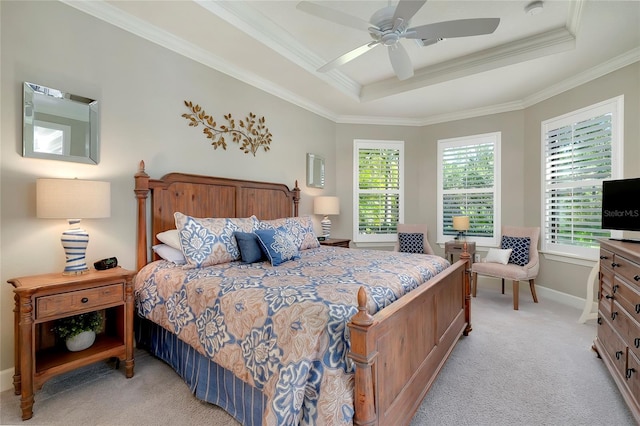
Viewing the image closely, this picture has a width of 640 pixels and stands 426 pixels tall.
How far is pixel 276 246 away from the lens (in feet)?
8.14

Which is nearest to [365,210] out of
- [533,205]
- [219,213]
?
[533,205]

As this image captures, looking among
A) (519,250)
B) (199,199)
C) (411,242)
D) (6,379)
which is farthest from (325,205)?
(6,379)

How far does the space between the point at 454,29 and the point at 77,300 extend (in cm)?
315

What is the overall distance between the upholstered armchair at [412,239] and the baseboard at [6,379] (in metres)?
4.44

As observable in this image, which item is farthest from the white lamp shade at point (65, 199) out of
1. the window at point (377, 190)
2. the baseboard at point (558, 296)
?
the baseboard at point (558, 296)

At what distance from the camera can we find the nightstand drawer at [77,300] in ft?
5.97

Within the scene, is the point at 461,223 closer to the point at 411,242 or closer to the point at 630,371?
the point at 411,242

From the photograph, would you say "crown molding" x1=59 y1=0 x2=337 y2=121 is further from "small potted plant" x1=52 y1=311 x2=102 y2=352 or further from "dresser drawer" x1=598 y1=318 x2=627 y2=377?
"dresser drawer" x1=598 y1=318 x2=627 y2=377

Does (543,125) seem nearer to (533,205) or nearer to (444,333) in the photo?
(533,205)

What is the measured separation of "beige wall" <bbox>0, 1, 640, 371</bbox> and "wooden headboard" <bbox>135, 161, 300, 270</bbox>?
0.11 meters

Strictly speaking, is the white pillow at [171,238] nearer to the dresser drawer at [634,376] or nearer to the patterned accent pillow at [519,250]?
the dresser drawer at [634,376]

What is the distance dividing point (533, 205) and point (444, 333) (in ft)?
10.4

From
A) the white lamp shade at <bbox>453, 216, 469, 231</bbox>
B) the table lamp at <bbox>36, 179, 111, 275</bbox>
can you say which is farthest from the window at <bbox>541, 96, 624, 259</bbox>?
the table lamp at <bbox>36, 179, 111, 275</bbox>

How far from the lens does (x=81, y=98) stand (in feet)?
7.62
